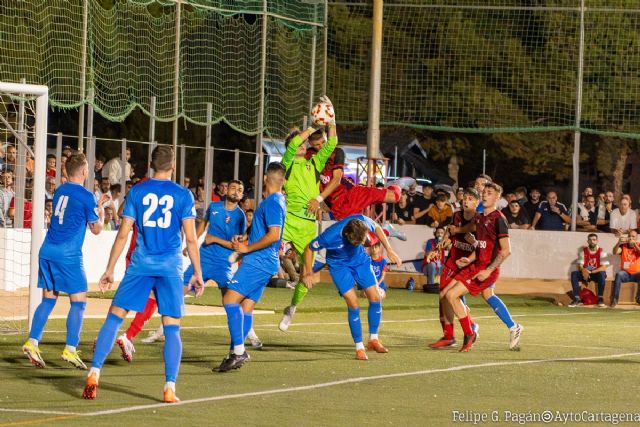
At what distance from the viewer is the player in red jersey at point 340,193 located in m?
15.7

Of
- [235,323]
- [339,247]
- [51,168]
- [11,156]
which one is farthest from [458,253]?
[51,168]

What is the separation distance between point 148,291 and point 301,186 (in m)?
5.86

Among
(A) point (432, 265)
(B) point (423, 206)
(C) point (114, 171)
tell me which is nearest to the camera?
(C) point (114, 171)

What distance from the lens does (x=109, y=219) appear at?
24266 mm

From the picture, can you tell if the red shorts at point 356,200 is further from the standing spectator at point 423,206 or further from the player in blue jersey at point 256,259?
the standing spectator at point 423,206

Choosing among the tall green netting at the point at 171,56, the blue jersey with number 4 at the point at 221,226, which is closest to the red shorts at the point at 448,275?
the blue jersey with number 4 at the point at 221,226

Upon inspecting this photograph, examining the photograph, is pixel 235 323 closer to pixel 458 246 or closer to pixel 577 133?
pixel 458 246

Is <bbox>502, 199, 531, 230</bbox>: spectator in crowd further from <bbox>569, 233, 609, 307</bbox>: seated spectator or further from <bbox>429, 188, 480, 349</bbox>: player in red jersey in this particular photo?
<bbox>429, 188, 480, 349</bbox>: player in red jersey

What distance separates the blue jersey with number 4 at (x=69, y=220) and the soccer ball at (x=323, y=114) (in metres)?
4.70

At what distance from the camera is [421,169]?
156 ft

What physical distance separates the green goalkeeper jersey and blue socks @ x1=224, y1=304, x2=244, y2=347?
385 cm

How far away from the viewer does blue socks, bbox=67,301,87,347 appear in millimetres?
12758

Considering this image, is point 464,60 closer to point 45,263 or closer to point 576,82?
point 576,82

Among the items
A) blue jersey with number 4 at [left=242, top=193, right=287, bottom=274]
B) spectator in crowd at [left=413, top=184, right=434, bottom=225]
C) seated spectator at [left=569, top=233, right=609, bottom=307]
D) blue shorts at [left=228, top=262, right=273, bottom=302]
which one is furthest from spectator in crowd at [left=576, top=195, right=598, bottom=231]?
blue shorts at [left=228, top=262, right=273, bottom=302]
